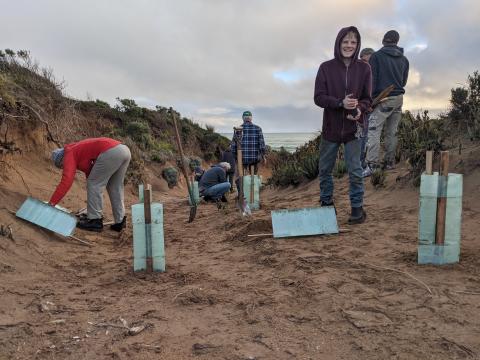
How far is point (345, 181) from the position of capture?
7734mm

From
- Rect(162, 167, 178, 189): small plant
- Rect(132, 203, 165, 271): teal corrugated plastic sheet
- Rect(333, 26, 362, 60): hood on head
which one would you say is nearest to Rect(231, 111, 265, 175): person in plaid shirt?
Rect(333, 26, 362, 60): hood on head

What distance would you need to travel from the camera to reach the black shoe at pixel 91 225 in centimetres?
582

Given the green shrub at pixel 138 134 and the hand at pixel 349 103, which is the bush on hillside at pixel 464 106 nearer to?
the hand at pixel 349 103

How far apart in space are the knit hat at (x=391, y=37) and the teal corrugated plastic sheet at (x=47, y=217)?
4.84m

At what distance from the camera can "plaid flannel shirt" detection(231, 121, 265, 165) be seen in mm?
7916

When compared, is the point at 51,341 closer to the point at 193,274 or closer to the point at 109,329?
the point at 109,329

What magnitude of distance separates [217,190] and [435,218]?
19.3ft

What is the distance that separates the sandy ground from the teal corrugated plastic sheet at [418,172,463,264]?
113mm

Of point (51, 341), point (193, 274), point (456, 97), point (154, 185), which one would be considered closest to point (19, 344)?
point (51, 341)

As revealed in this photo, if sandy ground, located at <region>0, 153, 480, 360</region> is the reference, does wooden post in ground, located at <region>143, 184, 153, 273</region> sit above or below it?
above

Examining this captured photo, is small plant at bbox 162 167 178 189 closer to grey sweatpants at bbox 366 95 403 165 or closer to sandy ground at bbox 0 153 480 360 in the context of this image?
grey sweatpants at bbox 366 95 403 165

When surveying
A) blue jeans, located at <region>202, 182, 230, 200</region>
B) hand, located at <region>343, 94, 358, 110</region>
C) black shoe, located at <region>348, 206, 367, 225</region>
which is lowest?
blue jeans, located at <region>202, 182, 230, 200</region>

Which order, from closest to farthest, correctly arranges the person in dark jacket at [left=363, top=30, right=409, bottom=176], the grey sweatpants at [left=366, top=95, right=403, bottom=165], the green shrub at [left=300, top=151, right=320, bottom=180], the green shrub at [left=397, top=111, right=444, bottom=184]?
the green shrub at [left=397, top=111, right=444, bottom=184] → the person in dark jacket at [left=363, top=30, right=409, bottom=176] → the grey sweatpants at [left=366, top=95, right=403, bottom=165] → the green shrub at [left=300, top=151, right=320, bottom=180]

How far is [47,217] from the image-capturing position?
495 cm
